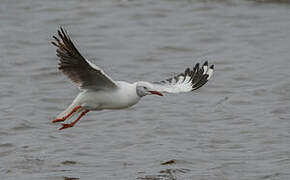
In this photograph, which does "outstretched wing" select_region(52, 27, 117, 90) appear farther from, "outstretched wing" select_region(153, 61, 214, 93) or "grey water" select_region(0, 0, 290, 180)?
"grey water" select_region(0, 0, 290, 180)

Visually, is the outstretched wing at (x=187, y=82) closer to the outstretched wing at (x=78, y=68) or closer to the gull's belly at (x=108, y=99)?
the gull's belly at (x=108, y=99)

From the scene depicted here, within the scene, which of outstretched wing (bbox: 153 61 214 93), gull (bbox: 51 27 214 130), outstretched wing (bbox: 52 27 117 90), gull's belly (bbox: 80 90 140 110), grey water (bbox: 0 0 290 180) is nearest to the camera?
outstretched wing (bbox: 52 27 117 90)

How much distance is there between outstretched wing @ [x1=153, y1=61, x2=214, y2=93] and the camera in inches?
357

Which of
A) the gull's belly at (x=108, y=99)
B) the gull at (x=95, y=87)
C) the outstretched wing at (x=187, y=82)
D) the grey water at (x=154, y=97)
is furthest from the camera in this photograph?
the outstretched wing at (x=187, y=82)

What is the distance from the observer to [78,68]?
8047 mm

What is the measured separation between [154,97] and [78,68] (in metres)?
4.05

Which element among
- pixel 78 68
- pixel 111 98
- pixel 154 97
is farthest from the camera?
pixel 154 97

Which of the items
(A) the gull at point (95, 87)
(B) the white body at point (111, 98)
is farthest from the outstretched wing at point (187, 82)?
(B) the white body at point (111, 98)

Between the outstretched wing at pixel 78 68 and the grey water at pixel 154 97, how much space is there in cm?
99

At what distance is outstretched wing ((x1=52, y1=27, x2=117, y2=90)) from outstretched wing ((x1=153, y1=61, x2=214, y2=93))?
816mm

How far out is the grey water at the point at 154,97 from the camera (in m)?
8.90

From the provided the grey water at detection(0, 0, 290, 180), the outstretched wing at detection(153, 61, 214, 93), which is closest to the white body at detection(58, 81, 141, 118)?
the outstretched wing at detection(153, 61, 214, 93)

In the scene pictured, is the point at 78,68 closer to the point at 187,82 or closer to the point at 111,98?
the point at 111,98

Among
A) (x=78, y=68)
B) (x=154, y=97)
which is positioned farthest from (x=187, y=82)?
(x=154, y=97)
